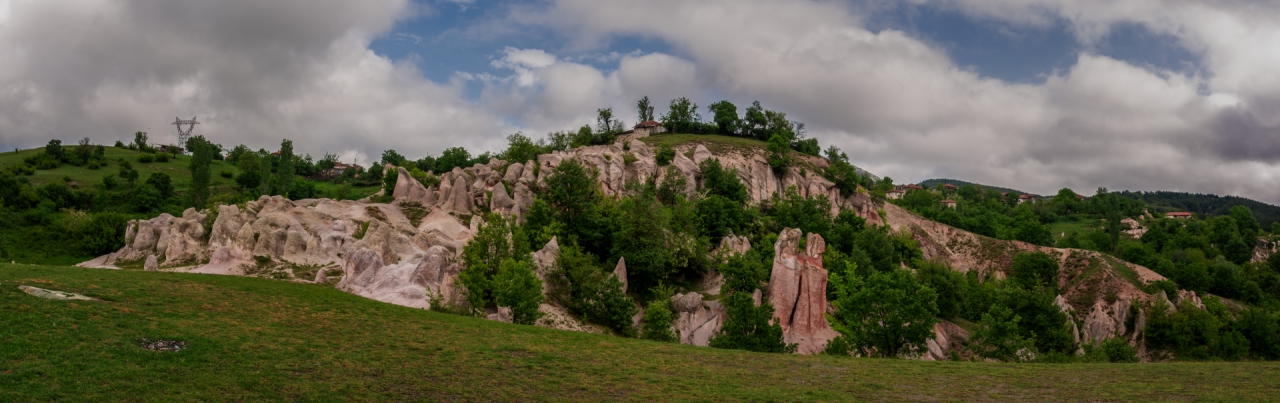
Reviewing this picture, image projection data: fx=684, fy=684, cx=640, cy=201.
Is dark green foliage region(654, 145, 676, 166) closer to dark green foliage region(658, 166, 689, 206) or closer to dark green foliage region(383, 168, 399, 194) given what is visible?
dark green foliage region(658, 166, 689, 206)

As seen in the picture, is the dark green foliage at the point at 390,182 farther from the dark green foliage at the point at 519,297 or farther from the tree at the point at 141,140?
the tree at the point at 141,140

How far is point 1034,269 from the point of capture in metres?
112

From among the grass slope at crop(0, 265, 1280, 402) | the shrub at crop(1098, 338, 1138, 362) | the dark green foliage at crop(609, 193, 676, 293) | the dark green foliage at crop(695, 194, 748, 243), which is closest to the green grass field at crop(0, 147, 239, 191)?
the dark green foliage at crop(695, 194, 748, 243)

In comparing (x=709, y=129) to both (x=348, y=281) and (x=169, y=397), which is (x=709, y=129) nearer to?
(x=348, y=281)

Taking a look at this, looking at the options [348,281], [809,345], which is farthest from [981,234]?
[348,281]

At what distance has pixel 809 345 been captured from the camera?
6331cm

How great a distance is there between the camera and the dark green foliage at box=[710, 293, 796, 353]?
49.5 m

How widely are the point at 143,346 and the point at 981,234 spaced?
452 feet

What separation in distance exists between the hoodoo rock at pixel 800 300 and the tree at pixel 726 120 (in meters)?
81.6

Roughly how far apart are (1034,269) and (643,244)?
7796 centimetres

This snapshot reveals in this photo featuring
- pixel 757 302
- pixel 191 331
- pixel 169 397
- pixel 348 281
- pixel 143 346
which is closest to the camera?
pixel 169 397

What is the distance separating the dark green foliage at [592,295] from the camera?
54.8 metres

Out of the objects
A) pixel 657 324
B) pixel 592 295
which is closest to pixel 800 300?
pixel 657 324

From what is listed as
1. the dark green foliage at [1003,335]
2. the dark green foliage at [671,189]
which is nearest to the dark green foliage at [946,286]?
the dark green foliage at [671,189]
